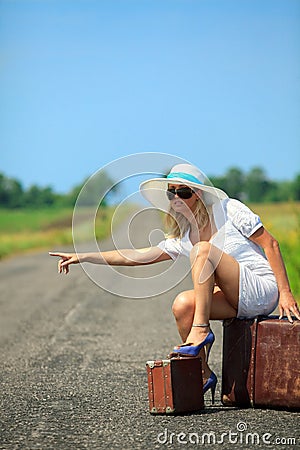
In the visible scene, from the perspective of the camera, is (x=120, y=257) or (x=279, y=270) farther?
(x=120, y=257)

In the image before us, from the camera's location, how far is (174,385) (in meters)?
4.70

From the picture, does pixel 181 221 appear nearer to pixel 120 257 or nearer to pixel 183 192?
pixel 183 192

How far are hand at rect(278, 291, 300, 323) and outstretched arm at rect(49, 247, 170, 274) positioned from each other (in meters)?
0.85

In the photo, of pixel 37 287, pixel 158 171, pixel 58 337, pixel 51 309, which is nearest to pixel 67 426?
pixel 158 171

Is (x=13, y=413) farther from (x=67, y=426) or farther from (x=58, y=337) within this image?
(x=58, y=337)

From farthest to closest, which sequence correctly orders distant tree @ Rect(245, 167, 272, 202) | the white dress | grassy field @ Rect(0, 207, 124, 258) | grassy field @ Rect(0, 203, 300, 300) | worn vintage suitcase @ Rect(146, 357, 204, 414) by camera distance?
distant tree @ Rect(245, 167, 272, 202)
grassy field @ Rect(0, 203, 300, 300)
grassy field @ Rect(0, 207, 124, 258)
the white dress
worn vintage suitcase @ Rect(146, 357, 204, 414)

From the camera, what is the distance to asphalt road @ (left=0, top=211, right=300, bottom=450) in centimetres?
417

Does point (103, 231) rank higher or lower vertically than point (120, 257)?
higher

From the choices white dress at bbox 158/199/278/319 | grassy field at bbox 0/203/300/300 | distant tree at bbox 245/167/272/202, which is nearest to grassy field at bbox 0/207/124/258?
grassy field at bbox 0/203/300/300

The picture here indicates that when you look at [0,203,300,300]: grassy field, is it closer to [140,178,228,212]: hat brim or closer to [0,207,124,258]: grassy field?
[0,207,124,258]: grassy field

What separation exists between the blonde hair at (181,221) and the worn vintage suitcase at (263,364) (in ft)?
2.15

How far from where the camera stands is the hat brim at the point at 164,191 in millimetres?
5094

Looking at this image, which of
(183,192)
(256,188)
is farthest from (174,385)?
(256,188)

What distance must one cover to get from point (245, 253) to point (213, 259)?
337 millimetres
